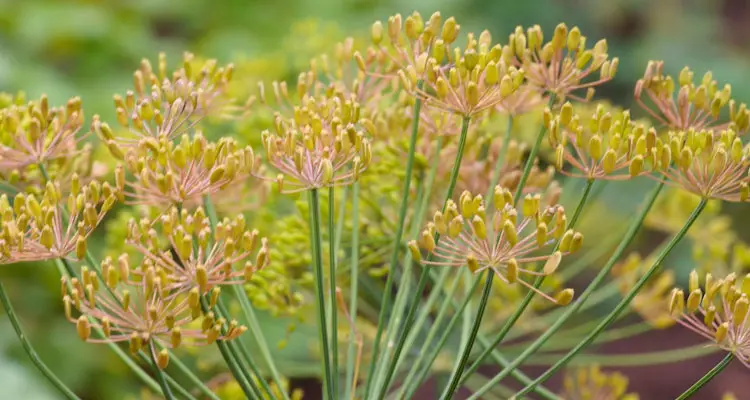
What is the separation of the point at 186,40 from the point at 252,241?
4512 millimetres

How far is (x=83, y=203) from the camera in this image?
0.89m

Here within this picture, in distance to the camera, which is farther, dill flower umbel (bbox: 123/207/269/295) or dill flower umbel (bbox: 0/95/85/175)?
dill flower umbel (bbox: 0/95/85/175)

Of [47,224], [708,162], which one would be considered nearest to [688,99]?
[708,162]

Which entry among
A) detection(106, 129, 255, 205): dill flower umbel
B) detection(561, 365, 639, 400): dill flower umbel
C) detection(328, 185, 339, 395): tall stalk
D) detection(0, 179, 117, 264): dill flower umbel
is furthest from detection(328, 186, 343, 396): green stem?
detection(561, 365, 639, 400): dill flower umbel

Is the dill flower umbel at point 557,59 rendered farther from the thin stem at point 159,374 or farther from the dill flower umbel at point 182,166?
the thin stem at point 159,374

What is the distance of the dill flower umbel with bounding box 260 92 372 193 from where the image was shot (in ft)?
2.87

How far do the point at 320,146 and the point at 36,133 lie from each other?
1.17ft

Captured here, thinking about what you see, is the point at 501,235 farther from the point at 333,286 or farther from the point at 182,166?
the point at 182,166

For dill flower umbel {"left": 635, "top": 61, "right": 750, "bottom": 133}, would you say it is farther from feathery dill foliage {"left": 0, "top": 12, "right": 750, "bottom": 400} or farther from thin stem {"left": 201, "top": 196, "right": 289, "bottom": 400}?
Answer: thin stem {"left": 201, "top": 196, "right": 289, "bottom": 400}

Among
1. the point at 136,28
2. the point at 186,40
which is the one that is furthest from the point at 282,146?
the point at 186,40

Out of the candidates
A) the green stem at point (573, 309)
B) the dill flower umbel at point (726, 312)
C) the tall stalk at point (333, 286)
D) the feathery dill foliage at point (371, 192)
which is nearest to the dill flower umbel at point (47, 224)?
the feathery dill foliage at point (371, 192)

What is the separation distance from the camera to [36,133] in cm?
97

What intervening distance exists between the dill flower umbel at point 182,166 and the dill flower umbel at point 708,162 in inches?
18.9

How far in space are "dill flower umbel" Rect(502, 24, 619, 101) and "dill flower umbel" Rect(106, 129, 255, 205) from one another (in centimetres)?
36
